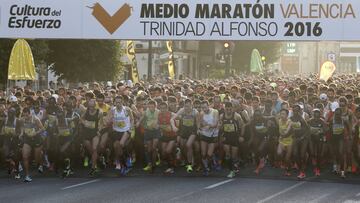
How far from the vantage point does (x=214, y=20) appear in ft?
60.1

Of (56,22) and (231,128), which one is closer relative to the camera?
(231,128)

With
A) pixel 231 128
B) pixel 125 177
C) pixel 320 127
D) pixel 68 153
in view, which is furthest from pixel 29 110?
pixel 320 127

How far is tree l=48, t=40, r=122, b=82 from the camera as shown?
133 ft

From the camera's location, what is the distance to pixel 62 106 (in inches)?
673

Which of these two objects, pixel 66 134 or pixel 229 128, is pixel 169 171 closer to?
pixel 229 128

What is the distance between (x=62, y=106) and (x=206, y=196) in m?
5.33

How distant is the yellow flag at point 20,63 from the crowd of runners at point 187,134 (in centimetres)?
469

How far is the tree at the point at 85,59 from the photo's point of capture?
40.7 metres

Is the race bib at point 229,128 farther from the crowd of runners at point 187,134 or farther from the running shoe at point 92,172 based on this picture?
the running shoe at point 92,172

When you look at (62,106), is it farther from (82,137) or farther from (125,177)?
(125,177)

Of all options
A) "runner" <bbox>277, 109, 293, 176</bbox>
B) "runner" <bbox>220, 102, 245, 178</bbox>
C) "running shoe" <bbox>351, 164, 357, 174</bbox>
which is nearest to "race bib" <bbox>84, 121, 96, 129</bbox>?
"runner" <bbox>220, 102, 245, 178</bbox>

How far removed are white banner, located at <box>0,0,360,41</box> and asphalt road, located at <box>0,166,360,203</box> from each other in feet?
11.7

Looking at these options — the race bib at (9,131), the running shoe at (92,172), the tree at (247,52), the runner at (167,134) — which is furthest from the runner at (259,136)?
the tree at (247,52)

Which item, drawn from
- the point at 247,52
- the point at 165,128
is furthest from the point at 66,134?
the point at 247,52
